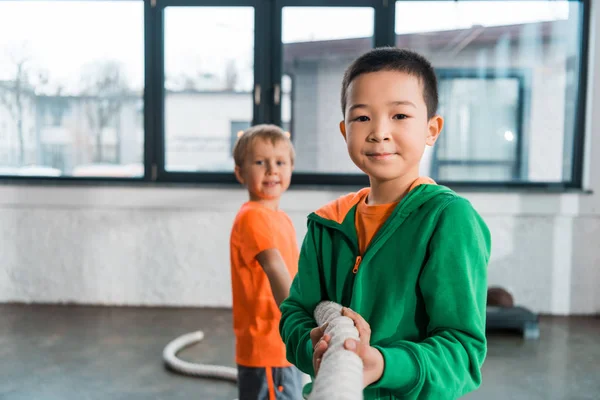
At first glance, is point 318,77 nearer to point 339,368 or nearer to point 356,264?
point 356,264

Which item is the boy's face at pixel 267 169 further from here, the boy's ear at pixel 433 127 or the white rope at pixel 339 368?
the white rope at pixel 339 368

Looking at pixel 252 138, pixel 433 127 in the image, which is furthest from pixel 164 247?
pixel 433 127

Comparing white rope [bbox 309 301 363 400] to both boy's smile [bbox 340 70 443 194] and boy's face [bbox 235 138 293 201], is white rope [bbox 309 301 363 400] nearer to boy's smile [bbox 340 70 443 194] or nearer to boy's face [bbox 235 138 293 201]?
boy's smile [bbox 340 70 443 194]

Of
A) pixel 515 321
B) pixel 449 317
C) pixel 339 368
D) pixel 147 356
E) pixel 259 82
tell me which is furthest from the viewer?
pixel 259 82

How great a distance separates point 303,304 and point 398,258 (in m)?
0.18

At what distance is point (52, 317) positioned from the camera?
349 cm

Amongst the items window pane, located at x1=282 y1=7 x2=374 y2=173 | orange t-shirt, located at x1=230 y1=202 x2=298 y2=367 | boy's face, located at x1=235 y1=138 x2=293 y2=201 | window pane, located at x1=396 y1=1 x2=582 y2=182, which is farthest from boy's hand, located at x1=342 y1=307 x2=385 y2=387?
window pane, located at x1=396 y1=1 x2=582 y2=182

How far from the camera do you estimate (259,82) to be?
377 cm

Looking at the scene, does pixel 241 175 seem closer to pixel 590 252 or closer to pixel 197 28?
pixel 197 28

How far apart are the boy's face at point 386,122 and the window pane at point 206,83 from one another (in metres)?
3.10

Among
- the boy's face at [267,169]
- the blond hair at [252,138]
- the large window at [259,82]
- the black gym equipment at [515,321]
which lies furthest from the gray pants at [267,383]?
the large window at [259,82]

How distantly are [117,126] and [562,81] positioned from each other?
2870mm

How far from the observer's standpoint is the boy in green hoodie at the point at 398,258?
0.70 meters

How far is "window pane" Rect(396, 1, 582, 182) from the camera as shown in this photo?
3.76m
